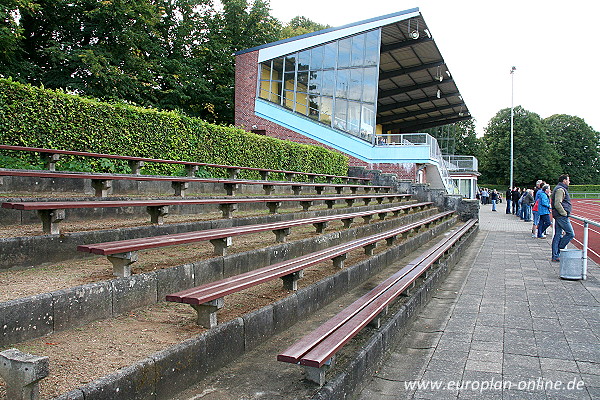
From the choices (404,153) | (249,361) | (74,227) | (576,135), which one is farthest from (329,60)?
(576,135)

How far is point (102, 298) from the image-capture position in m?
3.09

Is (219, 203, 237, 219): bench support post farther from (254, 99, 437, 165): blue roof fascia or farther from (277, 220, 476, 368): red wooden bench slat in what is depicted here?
(254, 99, 437, 165): blue roof fascia

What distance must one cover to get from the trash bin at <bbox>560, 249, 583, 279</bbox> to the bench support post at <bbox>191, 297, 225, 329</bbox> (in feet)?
21.6

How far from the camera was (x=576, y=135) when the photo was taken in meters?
73.1

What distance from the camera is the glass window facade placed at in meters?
21.4

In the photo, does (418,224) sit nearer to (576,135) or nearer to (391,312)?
(391,312)

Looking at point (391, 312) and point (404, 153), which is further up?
point (404, 153)

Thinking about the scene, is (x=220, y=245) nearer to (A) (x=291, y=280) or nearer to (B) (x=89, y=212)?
(A) (x=291, y=280)

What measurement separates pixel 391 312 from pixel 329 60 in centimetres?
1865

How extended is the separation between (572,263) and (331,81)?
52.8 ft

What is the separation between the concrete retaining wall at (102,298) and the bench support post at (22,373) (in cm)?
59

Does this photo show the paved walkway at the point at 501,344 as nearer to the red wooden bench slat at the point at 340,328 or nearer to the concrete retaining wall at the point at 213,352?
the concrete retaining wall at the point at 213,352

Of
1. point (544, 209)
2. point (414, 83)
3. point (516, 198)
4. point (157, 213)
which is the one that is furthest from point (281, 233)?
point (414, 83)

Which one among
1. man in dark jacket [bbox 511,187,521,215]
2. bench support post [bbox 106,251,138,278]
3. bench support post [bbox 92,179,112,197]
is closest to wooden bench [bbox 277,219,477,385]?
bench support post [bbox 106,251,138,278]
